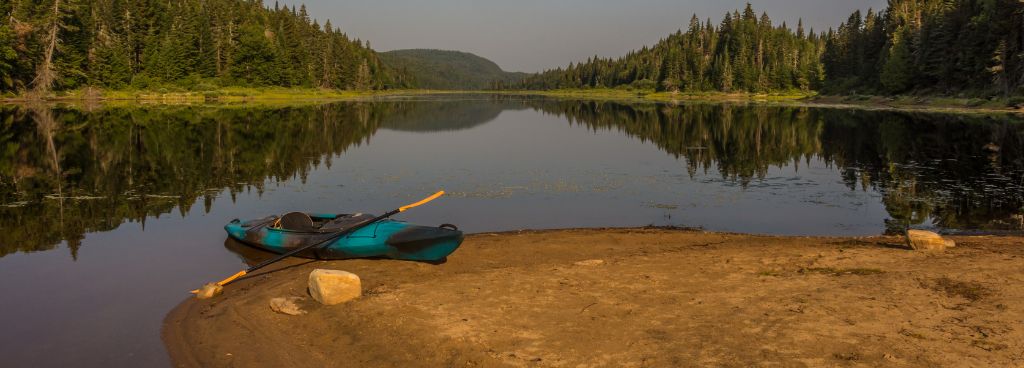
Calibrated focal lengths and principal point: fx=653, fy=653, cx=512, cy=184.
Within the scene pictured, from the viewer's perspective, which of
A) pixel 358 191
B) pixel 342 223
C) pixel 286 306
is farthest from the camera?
pixel 358 191

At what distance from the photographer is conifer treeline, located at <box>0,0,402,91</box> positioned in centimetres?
9362

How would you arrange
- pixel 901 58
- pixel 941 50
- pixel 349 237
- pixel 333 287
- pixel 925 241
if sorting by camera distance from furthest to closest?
pixel 901 58 < pixel 941 50 < pixel 349 237 < pixel 925 241 < pixel 333 287

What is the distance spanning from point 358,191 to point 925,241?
20.1 metres

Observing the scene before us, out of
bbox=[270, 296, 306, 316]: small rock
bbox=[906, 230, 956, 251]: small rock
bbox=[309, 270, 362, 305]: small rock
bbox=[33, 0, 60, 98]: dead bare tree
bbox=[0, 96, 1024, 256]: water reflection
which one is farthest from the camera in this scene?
bbox=[33, 0, 60, 98]: dead bare tree

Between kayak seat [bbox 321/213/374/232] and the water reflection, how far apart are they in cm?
682

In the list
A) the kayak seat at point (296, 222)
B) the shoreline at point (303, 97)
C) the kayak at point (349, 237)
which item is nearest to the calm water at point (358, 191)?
the kayak at point (349, 237)

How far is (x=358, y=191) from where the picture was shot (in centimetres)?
2731

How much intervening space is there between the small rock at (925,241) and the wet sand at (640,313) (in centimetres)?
27

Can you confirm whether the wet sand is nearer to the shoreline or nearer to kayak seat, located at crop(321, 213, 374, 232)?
kayak seat, located at crop(321, 213, 374, 232)

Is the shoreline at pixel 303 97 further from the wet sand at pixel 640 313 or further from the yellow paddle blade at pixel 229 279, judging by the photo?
the yellow paddle blade at pixel 229 279

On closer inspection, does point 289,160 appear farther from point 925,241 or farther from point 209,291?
point 925,241

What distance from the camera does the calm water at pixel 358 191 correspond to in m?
14.1

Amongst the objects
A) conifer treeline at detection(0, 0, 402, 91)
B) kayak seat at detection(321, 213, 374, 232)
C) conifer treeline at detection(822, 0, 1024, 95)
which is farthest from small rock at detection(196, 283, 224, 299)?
conifer treeline at detection(822, 0, 1024, 95)

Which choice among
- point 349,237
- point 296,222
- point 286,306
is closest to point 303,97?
point 296,222
